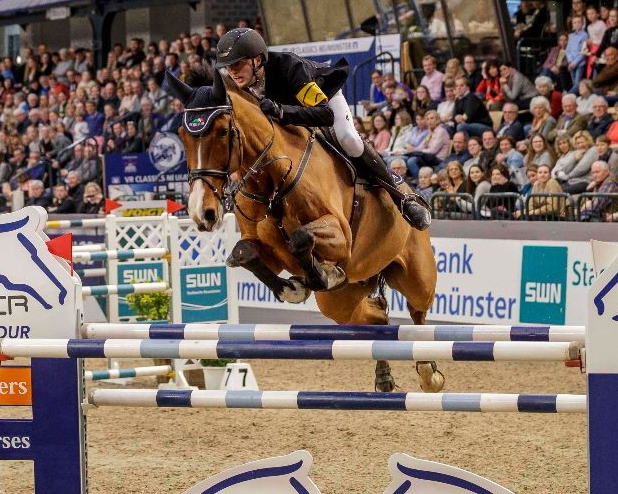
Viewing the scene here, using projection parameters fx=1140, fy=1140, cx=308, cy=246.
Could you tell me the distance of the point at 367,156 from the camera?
20.4 feet

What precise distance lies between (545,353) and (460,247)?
7322 mm

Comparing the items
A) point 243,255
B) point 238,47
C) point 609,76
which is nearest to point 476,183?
point 609,76

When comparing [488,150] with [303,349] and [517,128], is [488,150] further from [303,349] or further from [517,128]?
[303,349]

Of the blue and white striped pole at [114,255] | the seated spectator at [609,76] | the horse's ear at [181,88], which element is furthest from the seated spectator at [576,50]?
the horse's ear at [181,88]

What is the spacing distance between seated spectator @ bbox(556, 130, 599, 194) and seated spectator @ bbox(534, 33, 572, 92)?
2.20 m

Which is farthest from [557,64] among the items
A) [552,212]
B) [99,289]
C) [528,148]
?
[99,289]

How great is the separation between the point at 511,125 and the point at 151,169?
597 centimetres

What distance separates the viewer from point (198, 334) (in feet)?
15.2

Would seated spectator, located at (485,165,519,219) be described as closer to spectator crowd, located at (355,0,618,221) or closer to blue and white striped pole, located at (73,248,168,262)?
spectator crowd, located at (355,0,618,221)

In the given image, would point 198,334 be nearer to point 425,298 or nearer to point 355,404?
point 355,404

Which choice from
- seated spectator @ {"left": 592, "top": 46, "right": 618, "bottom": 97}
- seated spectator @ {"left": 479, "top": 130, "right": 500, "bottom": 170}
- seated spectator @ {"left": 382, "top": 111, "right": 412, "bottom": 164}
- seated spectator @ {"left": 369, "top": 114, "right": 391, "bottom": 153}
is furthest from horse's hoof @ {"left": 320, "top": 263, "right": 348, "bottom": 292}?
seated spectator @ {"left": 369, "top": 114, "right": 391, "bottom": 153}

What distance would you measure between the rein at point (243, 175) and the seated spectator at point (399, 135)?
27.6 ft

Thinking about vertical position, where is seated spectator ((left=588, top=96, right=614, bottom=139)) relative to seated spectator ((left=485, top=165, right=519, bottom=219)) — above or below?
above

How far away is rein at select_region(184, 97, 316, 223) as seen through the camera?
5.05 meters
